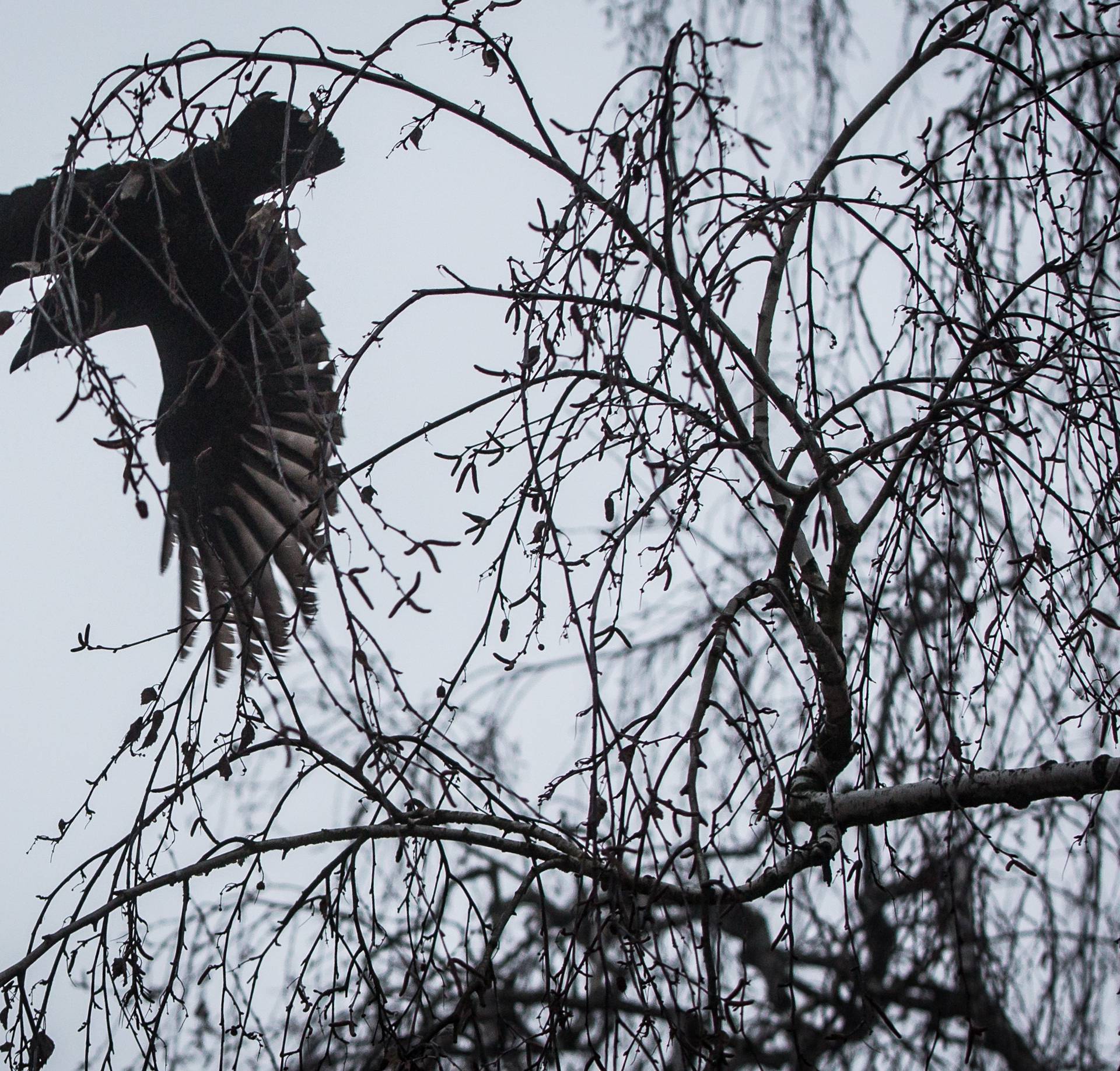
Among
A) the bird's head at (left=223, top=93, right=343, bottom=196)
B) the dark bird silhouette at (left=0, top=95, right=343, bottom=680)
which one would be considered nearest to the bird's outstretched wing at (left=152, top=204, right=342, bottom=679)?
the dark bird silhouette at (left=0, top=95, right=343, bottom=680)

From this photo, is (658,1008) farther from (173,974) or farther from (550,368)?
(550,368)

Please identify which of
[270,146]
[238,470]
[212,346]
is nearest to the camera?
[212,346]

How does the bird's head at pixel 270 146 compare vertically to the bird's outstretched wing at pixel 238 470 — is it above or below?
above

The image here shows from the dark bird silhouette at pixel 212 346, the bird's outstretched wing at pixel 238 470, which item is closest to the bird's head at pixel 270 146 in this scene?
the dark bird silhouette at pixel 212 346

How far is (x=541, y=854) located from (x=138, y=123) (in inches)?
30.5

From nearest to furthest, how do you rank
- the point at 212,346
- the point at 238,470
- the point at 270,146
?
the point at 212,346
the point at 270,146
the point at 238,470

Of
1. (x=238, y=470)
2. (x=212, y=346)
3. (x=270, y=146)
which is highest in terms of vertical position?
(x=270, y=146)

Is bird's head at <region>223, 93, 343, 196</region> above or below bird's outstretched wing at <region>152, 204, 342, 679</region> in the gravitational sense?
above

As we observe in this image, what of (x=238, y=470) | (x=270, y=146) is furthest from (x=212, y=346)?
(x=238, y=470)

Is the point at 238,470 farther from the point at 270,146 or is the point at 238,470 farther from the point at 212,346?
the point at 212,346

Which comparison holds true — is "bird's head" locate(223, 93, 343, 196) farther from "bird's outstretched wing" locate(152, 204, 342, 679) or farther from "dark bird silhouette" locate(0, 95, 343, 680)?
"bird's outstretched wing" locate(152, 204, 342, 679)

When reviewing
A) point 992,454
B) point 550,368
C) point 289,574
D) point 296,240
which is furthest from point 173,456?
point 992,454

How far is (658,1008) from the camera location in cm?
90

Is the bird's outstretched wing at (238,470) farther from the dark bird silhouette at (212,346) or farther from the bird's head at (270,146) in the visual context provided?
the bird's head at (270,146)
